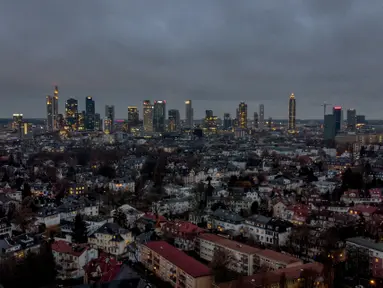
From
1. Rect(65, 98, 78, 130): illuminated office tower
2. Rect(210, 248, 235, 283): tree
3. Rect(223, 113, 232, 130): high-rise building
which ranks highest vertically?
Rect(65, 98, 78, 130): illuminated office tower

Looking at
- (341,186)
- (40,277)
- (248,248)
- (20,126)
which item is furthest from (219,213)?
(20,126)

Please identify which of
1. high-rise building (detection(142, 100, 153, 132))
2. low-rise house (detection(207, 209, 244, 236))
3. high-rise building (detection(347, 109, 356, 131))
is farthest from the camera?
high-rise building (detection(347, 109, 356, 131))

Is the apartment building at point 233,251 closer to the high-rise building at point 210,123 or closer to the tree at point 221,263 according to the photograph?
the tree at point 221,263

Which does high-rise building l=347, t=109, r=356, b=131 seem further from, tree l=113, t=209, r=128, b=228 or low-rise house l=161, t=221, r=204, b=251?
low-rise house l=161, t=221, r=204, b=251

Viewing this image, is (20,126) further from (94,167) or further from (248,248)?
(248,248)

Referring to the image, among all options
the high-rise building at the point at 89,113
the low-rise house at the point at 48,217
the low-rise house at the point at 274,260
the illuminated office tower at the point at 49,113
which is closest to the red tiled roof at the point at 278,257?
the low-rise house at the point at 274,260

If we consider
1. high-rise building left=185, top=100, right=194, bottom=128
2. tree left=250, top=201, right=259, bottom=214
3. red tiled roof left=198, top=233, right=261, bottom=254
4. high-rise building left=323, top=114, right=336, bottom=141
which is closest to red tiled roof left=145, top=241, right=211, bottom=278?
red tiled roof left=198, top=233, right=261, bottom=254

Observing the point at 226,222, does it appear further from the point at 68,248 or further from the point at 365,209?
the point at 68,248
